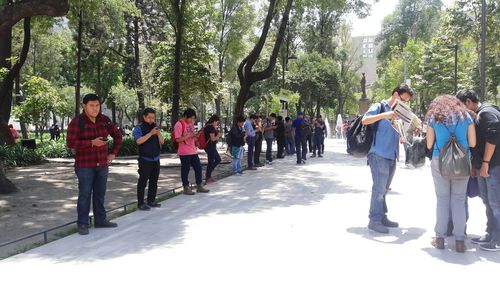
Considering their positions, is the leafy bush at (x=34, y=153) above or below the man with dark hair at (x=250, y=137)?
below

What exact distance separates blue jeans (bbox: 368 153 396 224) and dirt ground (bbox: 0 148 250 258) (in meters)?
4.31

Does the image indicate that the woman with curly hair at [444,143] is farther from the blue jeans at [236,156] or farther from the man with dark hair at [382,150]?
the blue jeans at [236,156]

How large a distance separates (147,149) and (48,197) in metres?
3.10

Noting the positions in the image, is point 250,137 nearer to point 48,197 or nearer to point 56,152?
point 48,197

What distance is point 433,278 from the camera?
4379 millimetres

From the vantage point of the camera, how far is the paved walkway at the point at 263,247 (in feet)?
15.1

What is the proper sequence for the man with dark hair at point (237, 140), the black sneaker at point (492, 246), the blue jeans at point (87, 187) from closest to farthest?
the black sneaker at point (492, 246)
the blue jeans at point (87, 187)
the man with dark hair at point (237, 140)

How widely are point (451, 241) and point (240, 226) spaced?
105 inches

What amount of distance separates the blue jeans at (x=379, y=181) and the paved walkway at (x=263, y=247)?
0.93 ft

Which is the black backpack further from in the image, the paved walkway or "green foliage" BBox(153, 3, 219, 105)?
"green foliage" BBox(153, 3, 219, 105)

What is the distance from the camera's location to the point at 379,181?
19.9 feet

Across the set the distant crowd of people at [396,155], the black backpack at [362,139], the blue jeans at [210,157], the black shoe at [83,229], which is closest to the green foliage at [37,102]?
the blue jeans at [210,157]

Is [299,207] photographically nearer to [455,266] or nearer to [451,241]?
[451,241]

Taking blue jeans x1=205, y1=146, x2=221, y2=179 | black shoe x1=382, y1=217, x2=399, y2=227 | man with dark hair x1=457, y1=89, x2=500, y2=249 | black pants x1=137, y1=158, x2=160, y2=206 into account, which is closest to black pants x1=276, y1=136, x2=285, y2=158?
blue jeans x1=205, y1=146, x2=221, y2=179
